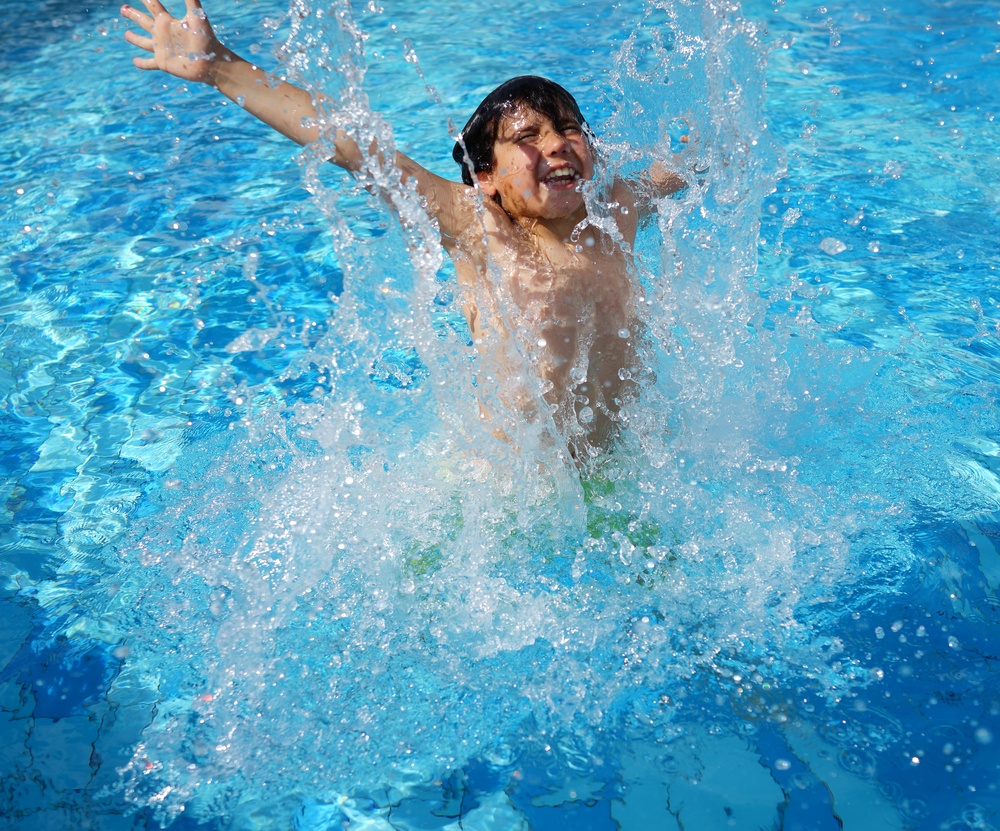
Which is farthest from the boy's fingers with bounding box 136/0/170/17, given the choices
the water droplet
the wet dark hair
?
the water droplet

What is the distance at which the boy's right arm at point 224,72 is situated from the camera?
228 cm

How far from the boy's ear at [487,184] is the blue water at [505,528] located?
31 cm

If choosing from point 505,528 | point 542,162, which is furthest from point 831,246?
point 505,528

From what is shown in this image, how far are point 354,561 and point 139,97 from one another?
4.55 meters

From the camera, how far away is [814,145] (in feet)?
16.2

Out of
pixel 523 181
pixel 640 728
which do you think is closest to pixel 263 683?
pixel 640 728

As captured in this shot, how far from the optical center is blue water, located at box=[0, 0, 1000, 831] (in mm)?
2055

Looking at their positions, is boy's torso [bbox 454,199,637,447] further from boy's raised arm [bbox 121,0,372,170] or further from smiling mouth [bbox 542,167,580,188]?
boy's raised arm [bbox 121,0,372,170]

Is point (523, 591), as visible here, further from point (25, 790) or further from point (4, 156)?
point (4, 156)

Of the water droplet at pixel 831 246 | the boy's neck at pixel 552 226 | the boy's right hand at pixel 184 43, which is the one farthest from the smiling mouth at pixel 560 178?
the water droplet at pixel 831 246

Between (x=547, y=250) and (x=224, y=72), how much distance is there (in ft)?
3.18

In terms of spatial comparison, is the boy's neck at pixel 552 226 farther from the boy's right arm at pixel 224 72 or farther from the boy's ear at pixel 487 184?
the boy's right arm at pixel 224 72

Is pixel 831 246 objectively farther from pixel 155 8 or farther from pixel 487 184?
pixel 155 8

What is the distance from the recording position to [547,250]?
265 cm
